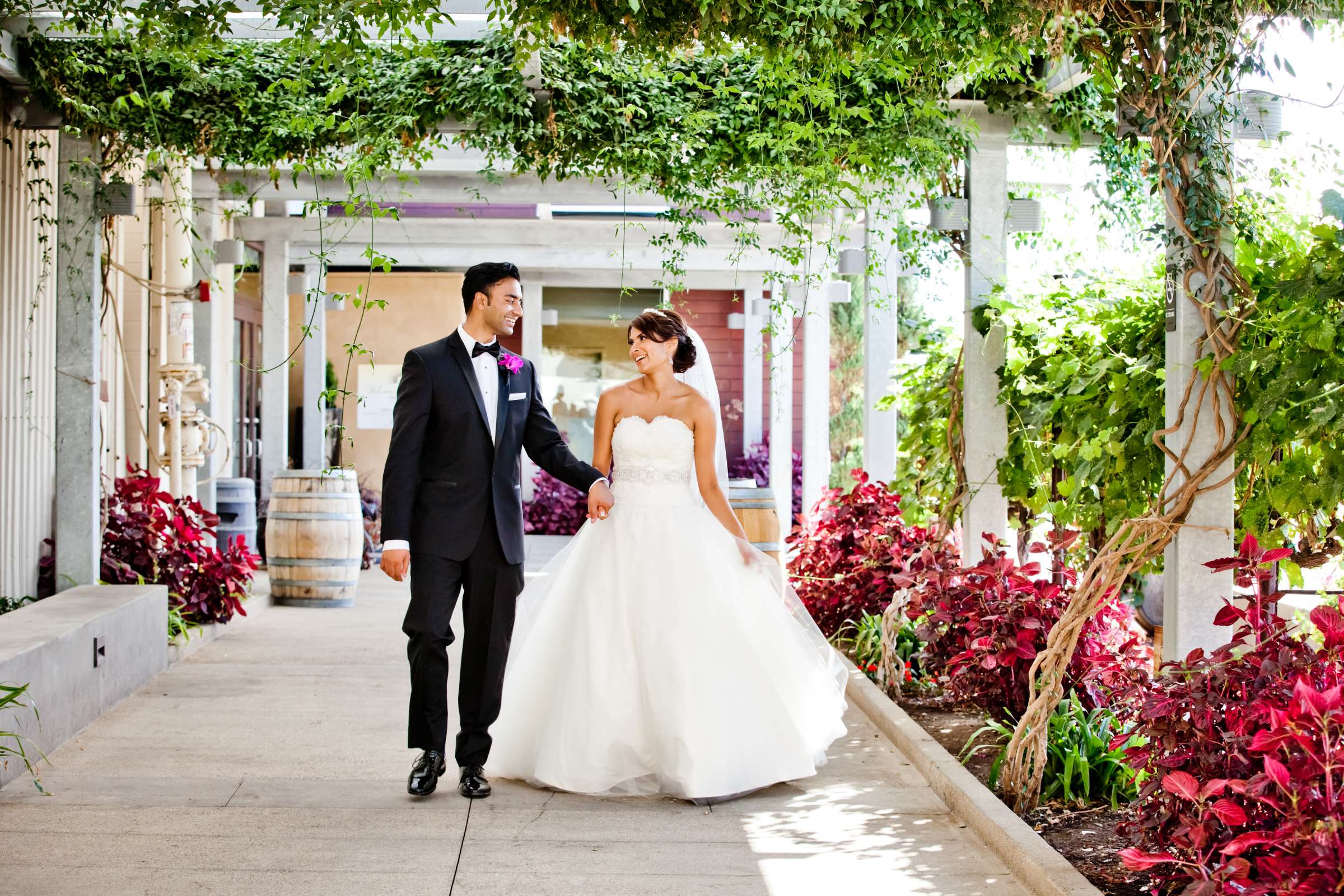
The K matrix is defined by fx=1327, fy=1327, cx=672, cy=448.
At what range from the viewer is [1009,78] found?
19.6 feet

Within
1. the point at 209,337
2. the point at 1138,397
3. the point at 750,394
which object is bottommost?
the point at 1138,397

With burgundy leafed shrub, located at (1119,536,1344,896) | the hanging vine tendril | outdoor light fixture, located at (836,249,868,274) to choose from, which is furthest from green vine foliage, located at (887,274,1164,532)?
outdoor light fixture, located at (836,249,868,274)

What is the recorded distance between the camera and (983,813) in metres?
3.87

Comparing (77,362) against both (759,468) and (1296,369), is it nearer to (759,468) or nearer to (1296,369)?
(1296,369)

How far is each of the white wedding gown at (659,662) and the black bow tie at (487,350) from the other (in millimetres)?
569

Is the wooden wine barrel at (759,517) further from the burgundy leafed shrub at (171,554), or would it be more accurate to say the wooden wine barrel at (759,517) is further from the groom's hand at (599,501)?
the groom's hand at (599,501)

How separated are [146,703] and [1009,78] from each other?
4703mm

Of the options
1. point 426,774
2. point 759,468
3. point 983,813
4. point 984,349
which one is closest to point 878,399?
point 984,349

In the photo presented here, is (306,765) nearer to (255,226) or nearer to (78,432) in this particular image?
(78,432)

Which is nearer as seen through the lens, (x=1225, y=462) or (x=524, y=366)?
(x=1225, y=462)

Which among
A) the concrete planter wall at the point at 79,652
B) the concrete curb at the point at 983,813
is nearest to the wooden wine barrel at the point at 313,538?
the concrete planter wall at the point at 79,652

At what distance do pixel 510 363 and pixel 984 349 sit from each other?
9.01 feet

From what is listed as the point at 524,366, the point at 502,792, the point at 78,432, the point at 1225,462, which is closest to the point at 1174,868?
the point at 1225,462

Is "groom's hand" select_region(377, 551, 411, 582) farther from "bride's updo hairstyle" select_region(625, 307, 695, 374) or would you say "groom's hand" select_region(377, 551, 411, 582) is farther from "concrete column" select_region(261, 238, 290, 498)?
"concrete column" select_region(261, 238, 290, 498)
